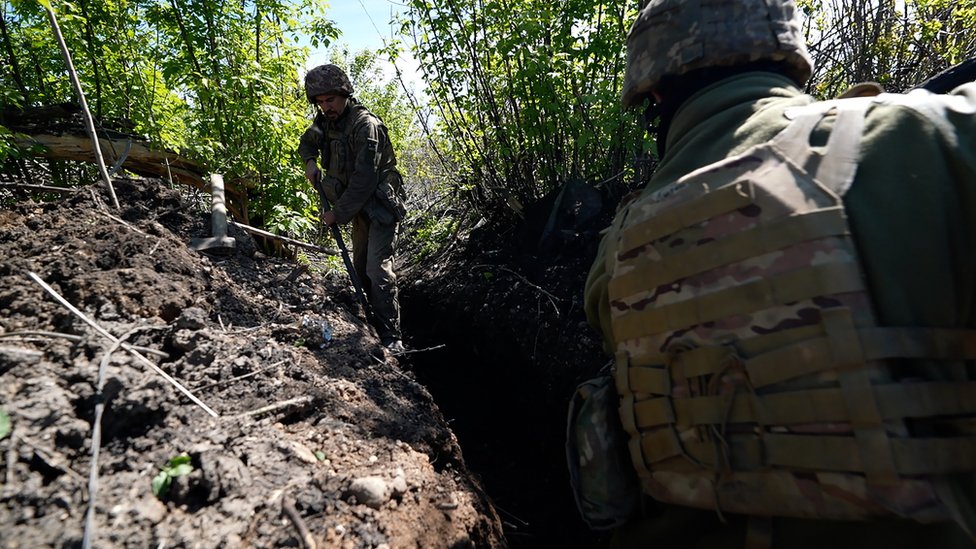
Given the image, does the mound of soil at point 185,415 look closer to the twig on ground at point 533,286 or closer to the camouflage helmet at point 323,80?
the twig on ground at point 533,286

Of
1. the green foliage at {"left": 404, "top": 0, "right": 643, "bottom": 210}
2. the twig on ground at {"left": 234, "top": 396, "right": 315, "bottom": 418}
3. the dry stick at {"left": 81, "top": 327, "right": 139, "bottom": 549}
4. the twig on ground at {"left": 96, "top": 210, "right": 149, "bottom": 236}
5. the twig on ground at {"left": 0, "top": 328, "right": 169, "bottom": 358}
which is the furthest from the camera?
the green foliage at {"left": 404, "top": 0, "right": 643, "bottom": 210}

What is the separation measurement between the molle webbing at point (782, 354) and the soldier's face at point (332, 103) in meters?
3.68

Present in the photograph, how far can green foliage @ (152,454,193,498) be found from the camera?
157 centimetres

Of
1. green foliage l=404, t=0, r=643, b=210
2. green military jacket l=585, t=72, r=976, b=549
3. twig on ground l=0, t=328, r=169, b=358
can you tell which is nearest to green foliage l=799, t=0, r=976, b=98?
green foliage l=404, t=0, r=643, b=210

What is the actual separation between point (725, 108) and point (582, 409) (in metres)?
1.01

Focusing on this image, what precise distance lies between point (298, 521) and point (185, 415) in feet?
2.12

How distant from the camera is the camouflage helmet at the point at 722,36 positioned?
1554mm

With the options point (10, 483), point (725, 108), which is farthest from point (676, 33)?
point (10, 483)

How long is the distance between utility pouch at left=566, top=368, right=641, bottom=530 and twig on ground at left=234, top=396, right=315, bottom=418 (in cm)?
125

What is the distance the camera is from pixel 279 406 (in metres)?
2.19

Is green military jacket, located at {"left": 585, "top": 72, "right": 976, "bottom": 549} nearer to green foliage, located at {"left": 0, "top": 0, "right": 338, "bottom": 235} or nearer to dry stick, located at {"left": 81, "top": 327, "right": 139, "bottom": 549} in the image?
dry stick, located at {"left": 81, "top": 327, "right": 139, "bottom": 549}

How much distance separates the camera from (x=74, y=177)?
216 inches

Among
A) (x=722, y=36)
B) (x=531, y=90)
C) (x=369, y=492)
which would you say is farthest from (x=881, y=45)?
(x=369, y=492)

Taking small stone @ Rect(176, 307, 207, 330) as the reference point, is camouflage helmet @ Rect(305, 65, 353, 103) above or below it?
above
